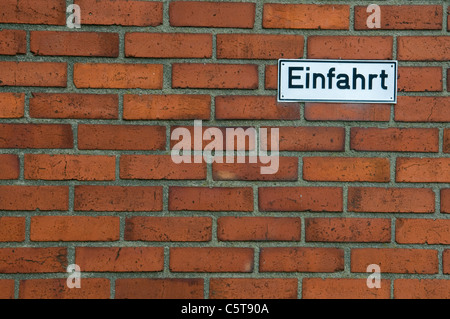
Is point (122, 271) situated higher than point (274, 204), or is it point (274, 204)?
point (274, 204)

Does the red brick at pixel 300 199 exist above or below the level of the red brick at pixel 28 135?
below

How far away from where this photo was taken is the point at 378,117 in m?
1.39

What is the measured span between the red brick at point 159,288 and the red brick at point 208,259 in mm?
44

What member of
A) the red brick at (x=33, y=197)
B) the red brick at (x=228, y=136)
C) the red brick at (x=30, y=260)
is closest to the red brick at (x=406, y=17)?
the red brick at (x=228, y=136)

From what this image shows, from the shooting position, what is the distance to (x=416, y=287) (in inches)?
55.0

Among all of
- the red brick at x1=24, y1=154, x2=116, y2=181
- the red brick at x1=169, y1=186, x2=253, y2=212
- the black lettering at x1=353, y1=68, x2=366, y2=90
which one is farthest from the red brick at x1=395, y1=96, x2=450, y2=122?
the red brick at x1=24, y1=154, x2=116, y2=181

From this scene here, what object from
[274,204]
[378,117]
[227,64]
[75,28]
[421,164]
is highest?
[75,28]

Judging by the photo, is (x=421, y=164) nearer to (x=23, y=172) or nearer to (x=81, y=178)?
(x=81, y=178)

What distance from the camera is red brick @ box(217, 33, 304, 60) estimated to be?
4.54 ft

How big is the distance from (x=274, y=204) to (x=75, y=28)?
2.77 ft

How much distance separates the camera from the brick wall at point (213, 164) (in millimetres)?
1368

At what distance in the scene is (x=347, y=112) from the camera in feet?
4.57

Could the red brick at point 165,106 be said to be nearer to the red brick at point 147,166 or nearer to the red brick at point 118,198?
the red brick at point 147,166
